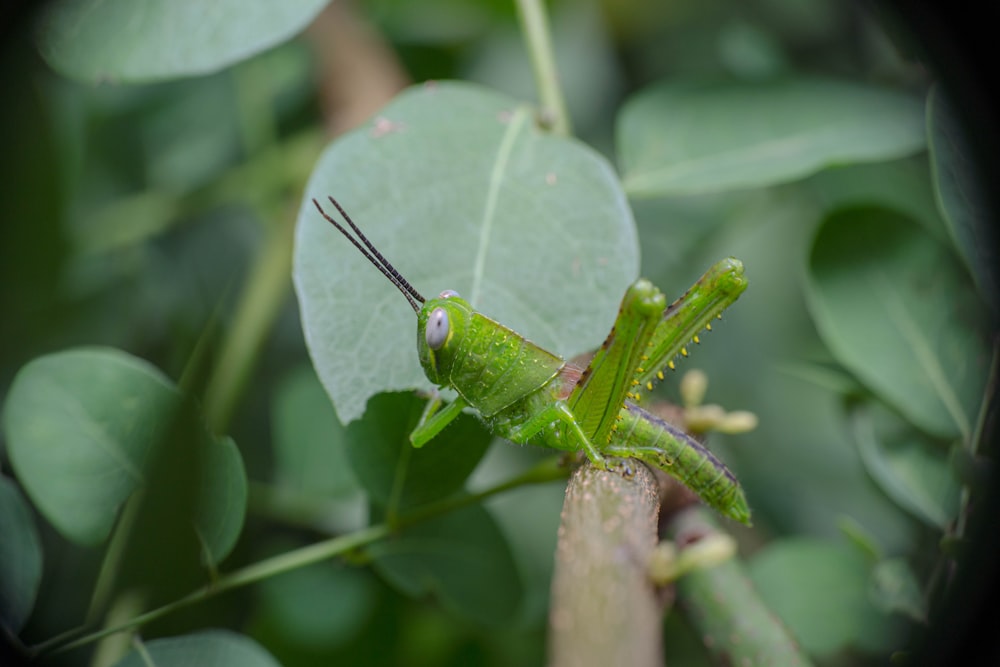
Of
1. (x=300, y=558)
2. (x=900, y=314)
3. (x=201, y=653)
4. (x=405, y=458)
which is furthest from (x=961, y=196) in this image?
(x=201, y=653)

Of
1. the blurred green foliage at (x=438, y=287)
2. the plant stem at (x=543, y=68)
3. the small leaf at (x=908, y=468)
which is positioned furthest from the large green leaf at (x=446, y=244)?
the small leaf at (x=908, y=468)

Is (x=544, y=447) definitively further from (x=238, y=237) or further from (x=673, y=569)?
(x=238, y=237)

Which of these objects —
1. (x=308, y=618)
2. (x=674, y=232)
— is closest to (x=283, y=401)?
(x=308, y=618)

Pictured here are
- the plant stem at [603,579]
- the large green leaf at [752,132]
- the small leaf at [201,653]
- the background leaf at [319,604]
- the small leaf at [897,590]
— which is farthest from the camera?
the background leaf at [319,604]

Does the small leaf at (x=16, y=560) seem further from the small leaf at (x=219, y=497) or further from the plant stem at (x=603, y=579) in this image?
the plant stem at (x=603, y=579)

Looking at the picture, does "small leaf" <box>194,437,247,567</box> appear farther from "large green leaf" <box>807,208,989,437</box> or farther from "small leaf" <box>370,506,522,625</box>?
"large green leaf" <box>807,208,989,437</box>

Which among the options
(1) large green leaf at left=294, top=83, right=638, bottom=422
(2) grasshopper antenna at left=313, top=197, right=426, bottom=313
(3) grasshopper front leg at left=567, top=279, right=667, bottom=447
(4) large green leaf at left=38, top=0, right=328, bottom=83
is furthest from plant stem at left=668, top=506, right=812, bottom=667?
(4) large green leaf at left=38, top=0, right=328, bottom=83

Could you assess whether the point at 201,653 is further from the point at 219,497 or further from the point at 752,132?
the point at 752,132

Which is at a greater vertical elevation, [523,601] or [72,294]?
[72,294]
